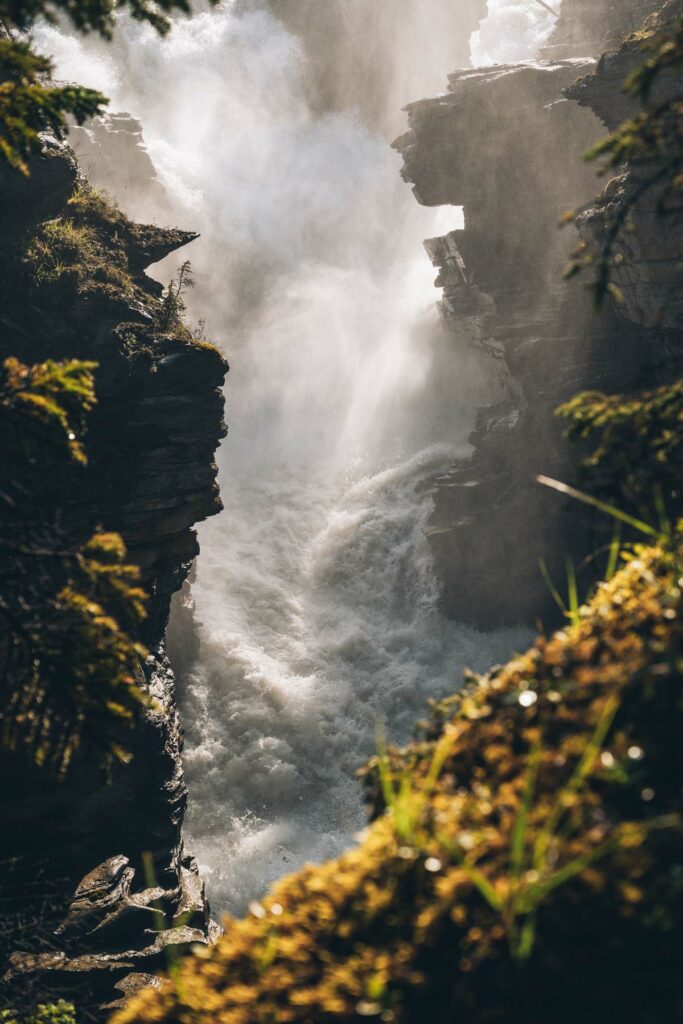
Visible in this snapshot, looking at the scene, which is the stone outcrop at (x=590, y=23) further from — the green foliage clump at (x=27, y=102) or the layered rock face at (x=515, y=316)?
the green foliage clump at (x=27, y=102)

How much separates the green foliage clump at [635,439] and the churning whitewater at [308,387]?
555 inches

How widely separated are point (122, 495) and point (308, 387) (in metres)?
31.8

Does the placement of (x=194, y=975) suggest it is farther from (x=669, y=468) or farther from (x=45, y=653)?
(x=669, y=468)

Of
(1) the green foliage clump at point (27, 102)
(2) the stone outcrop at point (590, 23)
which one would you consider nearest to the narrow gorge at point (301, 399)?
(2) the stone outcrop at point (590, 23)

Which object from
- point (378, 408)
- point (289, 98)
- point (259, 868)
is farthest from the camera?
point (289, 98)

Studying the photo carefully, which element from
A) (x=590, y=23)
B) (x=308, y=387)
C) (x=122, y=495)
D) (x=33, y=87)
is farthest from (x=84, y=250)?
(x=590, y=23)

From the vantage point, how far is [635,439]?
16.6ft

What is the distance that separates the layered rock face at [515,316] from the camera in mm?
28812

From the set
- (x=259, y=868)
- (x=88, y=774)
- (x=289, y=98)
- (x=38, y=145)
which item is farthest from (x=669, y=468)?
(x=289, y=98)

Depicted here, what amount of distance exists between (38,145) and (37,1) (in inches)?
34.1

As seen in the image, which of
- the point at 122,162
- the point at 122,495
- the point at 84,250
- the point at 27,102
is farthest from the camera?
the point at 122,162

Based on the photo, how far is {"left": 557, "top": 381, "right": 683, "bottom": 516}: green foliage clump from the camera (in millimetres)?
4578

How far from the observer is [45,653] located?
4641mm

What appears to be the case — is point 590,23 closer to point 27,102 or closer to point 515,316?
point 515,316
